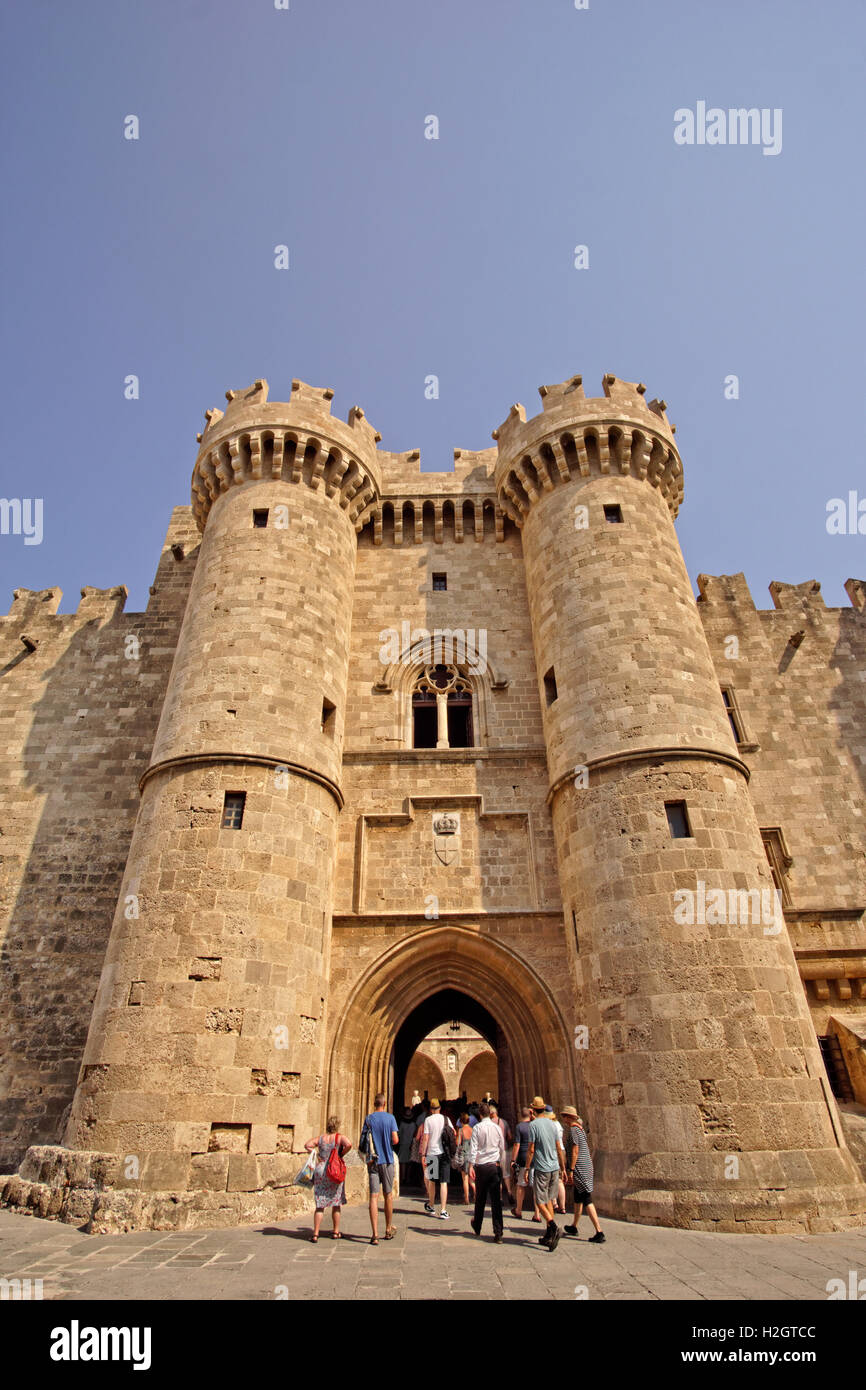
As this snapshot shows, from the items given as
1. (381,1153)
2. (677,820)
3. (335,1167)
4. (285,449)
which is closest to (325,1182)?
(335,1167)

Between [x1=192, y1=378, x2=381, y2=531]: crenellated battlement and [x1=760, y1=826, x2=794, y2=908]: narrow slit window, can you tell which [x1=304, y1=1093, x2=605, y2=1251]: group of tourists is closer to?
[x1=760, y1=826, x2=794, y2=908]: narrow slit window

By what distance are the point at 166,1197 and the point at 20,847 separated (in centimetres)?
819

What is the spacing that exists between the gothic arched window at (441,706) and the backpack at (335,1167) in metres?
7.93

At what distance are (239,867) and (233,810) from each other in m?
0.93

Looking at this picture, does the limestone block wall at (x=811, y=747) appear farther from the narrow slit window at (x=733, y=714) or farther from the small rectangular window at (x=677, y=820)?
the small rectangular window at (x=677, y=820)

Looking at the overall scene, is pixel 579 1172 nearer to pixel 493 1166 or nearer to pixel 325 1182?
pixel 493 1166

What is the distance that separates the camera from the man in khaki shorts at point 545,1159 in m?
6.93

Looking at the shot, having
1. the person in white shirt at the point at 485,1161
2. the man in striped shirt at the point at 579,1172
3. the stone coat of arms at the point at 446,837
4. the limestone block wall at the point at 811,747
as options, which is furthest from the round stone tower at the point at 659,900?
the limestone block wall at the point at 811,747

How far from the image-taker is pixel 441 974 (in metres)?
11.9

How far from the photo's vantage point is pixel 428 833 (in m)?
12.5

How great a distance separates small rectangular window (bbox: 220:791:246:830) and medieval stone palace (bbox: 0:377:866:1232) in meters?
0.05
